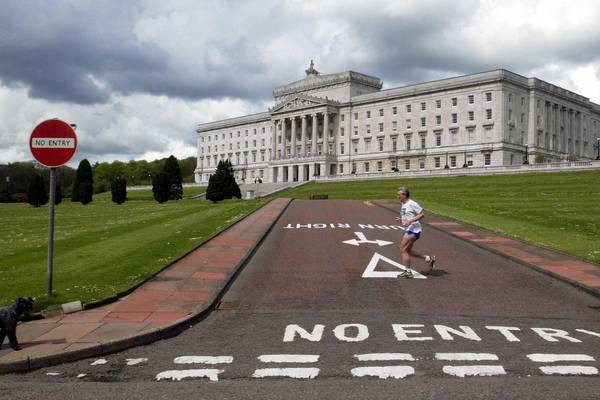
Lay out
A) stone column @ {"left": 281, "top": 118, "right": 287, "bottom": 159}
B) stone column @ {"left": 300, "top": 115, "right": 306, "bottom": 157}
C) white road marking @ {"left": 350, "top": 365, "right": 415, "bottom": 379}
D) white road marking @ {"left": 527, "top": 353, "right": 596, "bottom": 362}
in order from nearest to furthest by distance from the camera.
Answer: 1. white road marking @ {"left": 350, "top": 365, "right": 415, "bottom": 379}
2. white road marking @ {"left": 527, "top": 353, "right": 596, "bottom": 362}
3. stone column @ {"left": 300, "top": 115, "right": 306, "bottom": 157}
4. stone column @ {"left": 281, "top": 118, "right": 287, "bottom": 159}

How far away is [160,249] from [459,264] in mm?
9749

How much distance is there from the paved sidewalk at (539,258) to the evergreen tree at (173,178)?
54.5 m

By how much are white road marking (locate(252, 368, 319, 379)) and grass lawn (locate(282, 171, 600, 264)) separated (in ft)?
41.5

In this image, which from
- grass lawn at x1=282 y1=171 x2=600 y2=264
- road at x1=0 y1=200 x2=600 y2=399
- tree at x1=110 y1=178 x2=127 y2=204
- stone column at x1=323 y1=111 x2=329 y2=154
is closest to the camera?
road at x1=0 y1=200 x2=600 y2=399

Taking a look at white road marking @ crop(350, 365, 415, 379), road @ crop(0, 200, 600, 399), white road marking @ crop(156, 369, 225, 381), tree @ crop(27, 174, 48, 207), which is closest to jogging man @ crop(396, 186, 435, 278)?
road @ crop(0, 200, 600, 399)

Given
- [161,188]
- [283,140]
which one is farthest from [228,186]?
[283,140]

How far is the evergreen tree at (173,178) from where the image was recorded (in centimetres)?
7512

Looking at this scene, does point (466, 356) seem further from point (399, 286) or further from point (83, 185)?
point (83, 185)

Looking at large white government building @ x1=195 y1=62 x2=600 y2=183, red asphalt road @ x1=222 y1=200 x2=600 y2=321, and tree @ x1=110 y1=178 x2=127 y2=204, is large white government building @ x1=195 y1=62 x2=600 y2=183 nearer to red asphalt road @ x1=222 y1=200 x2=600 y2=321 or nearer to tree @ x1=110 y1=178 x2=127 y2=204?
tree @ x1=110 y1=178 x2=127 y2=204

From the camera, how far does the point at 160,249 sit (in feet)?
61.5

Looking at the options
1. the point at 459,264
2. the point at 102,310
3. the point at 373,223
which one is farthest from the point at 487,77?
the point at 102,310

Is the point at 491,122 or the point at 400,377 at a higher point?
the point at 491,122

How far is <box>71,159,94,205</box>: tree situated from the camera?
78375mm

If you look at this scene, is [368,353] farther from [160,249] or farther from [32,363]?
[160,249]
